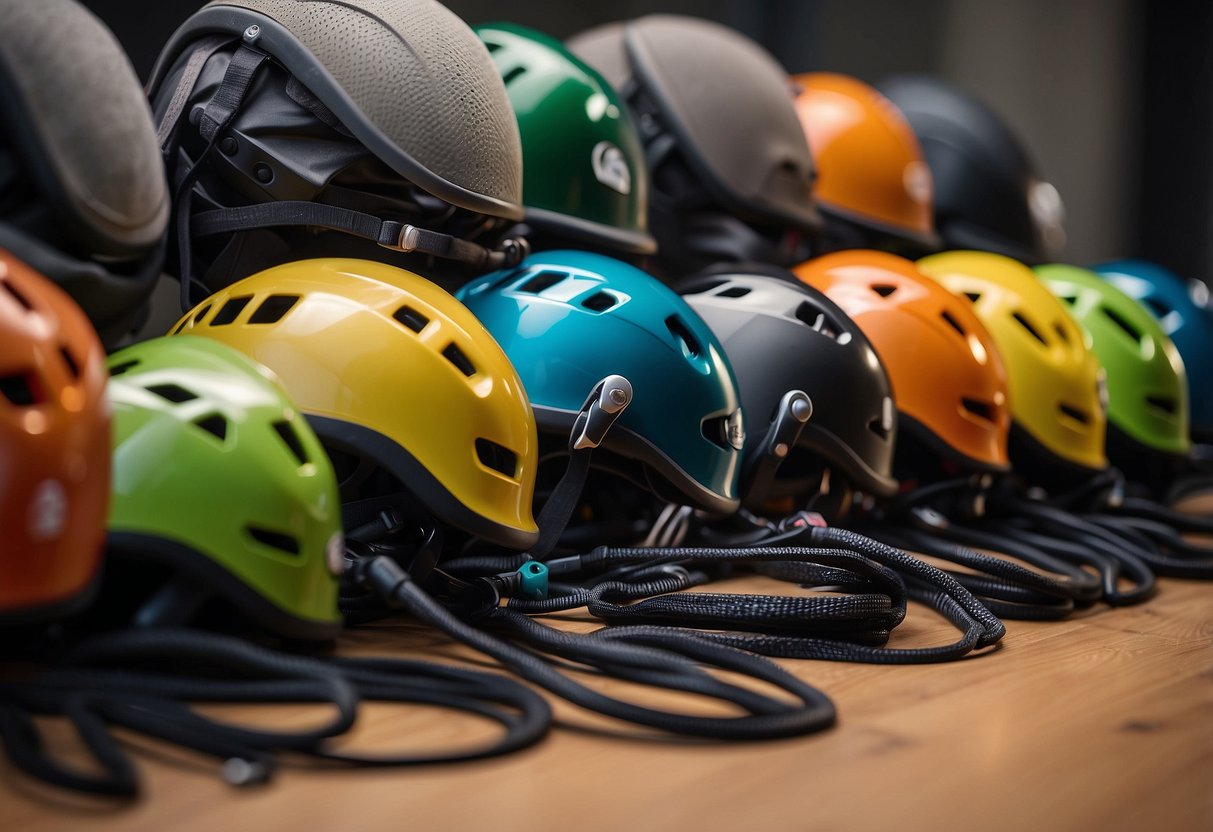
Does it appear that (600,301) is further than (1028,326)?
No

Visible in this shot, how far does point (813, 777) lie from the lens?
3.11 feet

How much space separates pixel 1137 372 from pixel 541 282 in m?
1.33

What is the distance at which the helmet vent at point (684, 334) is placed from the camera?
1.62 m

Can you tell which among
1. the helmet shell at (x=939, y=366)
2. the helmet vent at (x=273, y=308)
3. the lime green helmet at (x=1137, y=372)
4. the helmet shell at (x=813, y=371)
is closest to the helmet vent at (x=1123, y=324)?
the lime green helmet at (x=1137, y=372)

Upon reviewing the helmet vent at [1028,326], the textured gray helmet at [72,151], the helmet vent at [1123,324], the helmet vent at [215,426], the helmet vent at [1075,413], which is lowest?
the helmet vent at [1075,413]

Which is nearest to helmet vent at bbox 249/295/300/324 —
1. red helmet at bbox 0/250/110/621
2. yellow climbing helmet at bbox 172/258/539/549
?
yellow climbing helmet at bbox 172/258/539/549

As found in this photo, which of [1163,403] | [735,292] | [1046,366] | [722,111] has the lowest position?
[1163,403]

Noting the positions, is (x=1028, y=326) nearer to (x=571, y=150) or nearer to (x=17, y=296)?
(x=571, y=150)

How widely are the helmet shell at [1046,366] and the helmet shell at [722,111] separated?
320 mm

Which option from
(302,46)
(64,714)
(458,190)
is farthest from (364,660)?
A: (302,46)

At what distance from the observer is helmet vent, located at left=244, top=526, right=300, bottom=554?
1100 mm

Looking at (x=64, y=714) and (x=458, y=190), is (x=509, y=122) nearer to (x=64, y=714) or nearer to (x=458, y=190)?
(x=458, y=190)

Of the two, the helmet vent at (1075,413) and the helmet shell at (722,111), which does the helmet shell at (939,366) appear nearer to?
the helmet vent at (1075,413)

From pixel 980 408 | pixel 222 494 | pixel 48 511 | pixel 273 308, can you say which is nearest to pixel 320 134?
pixel 273 308
